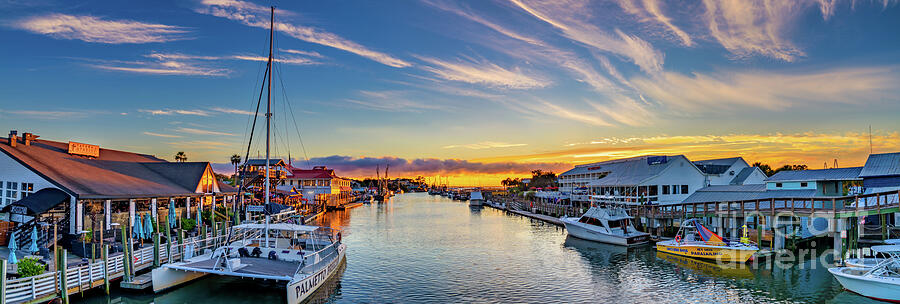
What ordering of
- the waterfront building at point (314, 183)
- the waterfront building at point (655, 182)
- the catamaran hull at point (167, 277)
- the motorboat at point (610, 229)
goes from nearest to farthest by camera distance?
the catamaran hull at point (167, 277) < the motorboat at point (610, 229) < the waterfront building at point (655, 182) < the waterfront building at point (314, 183)

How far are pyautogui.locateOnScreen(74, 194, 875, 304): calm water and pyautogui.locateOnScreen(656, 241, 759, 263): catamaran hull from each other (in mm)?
815

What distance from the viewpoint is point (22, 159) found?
2881 centimetres

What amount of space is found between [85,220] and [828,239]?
52425mm

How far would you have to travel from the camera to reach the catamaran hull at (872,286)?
70.7ft

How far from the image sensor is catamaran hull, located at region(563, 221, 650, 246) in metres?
41.1

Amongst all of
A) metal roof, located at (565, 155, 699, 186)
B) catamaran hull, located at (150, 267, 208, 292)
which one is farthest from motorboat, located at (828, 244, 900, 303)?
catamaran hull, located at (150, 267, 208, 292)

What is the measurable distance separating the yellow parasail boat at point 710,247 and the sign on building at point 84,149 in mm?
46026

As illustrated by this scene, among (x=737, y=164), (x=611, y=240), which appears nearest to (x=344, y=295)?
(x=611, y=240)

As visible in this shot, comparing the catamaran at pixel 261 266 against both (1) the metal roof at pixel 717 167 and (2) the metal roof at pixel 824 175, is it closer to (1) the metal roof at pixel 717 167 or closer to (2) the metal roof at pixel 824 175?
(2) the metal roof at pixel 824 175

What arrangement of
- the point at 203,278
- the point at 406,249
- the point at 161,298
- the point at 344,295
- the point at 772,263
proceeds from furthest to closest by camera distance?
the point at 406,249
the point at 772,263
the point at 203,278
the point at 344,295
the point at 161,298

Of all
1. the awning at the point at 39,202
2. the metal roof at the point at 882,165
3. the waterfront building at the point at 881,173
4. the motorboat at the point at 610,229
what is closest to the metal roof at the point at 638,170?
the motorboat at the point at 610,229

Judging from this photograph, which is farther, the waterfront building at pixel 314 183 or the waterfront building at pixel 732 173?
the waterfront building at pixel 314 183

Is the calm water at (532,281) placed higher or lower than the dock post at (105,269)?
lower

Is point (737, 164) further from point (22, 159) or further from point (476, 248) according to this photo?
point (22, 159)
